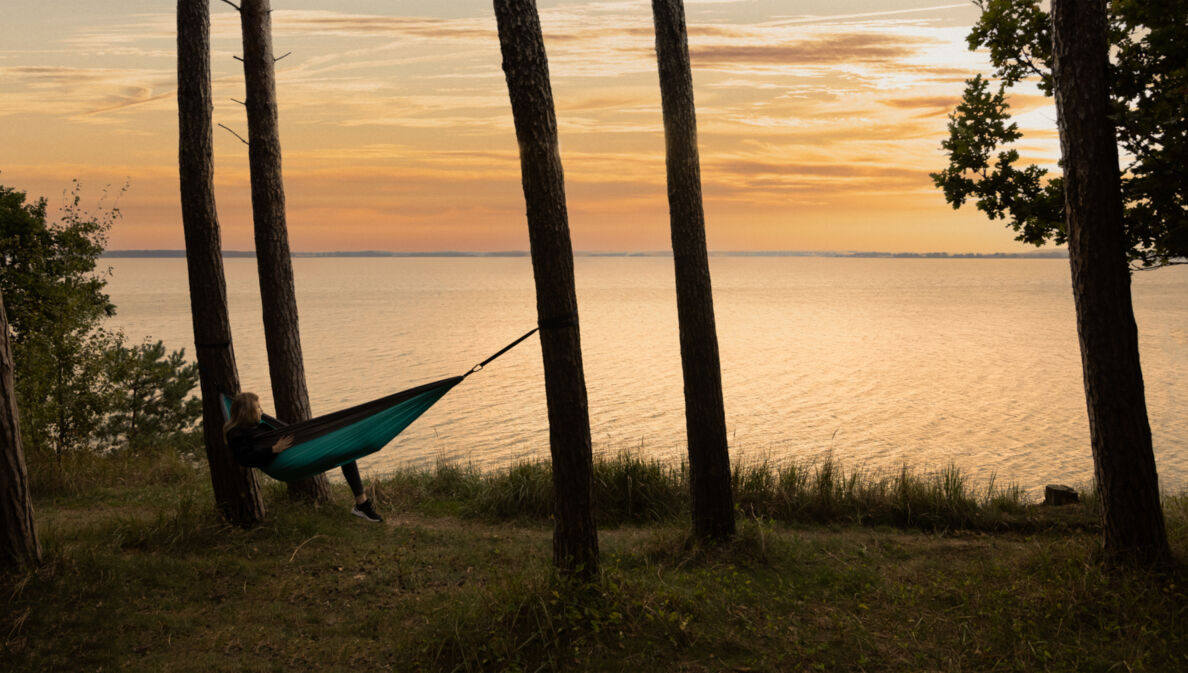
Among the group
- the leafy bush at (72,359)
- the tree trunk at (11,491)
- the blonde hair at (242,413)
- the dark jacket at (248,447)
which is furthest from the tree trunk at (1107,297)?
the leafy bush at (72,359)

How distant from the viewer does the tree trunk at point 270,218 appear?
6871 millimetres

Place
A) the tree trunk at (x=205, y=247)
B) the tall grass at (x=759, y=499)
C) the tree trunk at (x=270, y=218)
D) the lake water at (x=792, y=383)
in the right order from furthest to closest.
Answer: the lake water at (x=792, y=383) → the tall grass at (x=759, y=499) → the tree trunk at (x=270, y=218) → the tree trunk at (x=205, y=247)

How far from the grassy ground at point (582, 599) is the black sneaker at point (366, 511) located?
15 cm

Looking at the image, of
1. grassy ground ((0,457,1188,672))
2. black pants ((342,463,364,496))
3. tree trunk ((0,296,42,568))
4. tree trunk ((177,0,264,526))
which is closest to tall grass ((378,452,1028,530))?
grassy ground ((0,457,1188,672))

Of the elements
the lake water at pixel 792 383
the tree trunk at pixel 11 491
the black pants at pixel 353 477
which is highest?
the tree trunk at pixel 11 491

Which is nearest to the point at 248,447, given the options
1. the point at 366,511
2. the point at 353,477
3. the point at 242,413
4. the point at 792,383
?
the point at 242,413

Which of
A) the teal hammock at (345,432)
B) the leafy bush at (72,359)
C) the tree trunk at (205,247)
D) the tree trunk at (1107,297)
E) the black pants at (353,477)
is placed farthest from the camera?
the leafy bush at (72,359)

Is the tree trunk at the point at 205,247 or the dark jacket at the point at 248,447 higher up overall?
the tree trunk at the point at 205,247

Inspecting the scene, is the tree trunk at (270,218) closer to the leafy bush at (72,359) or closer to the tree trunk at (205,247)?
the tree trunk at (205,247)

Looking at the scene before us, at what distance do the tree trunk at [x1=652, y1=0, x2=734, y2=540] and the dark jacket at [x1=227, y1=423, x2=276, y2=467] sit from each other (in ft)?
9.48

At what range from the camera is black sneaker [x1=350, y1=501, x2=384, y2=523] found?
620cm

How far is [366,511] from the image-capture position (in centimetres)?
624

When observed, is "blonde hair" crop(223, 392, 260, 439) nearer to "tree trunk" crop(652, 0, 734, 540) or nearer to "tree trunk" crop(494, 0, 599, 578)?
"tree trunk" crop(494, 0, 599, 578)

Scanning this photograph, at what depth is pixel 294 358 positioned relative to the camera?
710 centimetres
